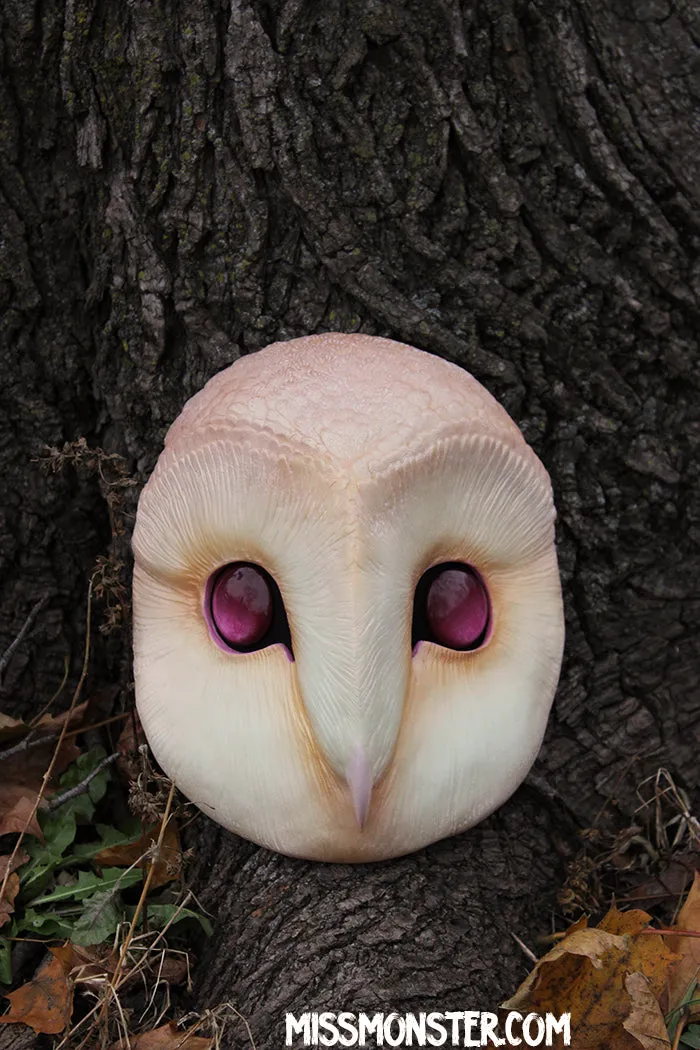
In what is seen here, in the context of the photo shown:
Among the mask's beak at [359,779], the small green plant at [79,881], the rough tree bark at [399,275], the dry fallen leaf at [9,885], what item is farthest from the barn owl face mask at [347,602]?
the dry fallen leaf at [9,885]

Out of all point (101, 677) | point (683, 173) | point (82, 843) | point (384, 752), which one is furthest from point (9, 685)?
point (683, 173)

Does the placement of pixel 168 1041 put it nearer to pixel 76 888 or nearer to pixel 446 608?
pixel 76 888

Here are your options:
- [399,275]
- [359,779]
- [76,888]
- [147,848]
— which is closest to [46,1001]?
[76,888]

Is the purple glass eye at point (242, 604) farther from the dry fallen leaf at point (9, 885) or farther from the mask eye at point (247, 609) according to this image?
the dry fallen leaf at point (9, 885)

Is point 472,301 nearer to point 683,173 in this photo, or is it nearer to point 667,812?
point 683,173

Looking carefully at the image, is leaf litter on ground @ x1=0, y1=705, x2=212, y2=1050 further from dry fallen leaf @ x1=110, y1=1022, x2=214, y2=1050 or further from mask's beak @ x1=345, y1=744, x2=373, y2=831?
mask's beak @ x1=345, y1=744, x2=373, y2=831
